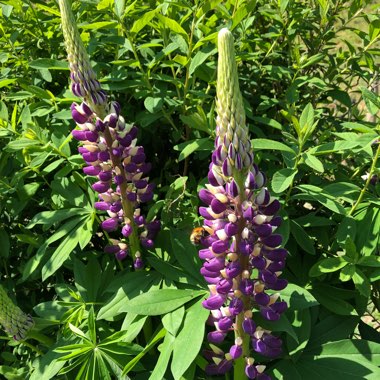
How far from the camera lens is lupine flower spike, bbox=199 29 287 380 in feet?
5.51

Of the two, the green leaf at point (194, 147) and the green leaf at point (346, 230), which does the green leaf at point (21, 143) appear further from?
the green leaf at point (346, 230)

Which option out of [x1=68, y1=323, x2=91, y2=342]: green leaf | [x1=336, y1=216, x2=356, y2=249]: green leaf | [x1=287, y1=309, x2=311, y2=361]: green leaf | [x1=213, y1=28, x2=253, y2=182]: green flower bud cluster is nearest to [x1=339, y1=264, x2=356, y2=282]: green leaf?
[x1=336, y1=216, x2=356, y2=249]: green leaf

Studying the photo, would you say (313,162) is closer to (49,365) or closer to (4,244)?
(49,365)

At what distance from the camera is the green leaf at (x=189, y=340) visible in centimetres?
197

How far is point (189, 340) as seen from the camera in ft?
6.80

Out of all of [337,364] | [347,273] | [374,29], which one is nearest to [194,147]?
[347,273]

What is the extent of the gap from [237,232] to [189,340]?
52 cm

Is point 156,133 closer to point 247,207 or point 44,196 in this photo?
point 44,196

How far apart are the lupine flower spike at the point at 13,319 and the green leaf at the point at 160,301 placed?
22.0 inches

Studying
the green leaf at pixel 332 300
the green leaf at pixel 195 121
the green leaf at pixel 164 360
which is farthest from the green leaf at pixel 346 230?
the green leaf at pixel 164 360

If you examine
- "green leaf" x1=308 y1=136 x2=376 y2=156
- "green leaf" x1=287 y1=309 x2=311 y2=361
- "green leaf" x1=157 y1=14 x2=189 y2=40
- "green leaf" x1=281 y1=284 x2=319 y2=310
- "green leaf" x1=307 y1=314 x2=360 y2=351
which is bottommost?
"green leaf" x1=307 y1=314 x2=360 y2=351

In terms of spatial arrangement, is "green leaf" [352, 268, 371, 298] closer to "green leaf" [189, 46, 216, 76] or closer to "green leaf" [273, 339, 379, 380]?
"green leaf" [273, 339, 379, 380]

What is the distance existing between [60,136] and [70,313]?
2.83 ft

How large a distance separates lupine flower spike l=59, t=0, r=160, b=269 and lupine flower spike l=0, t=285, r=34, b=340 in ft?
1.58
